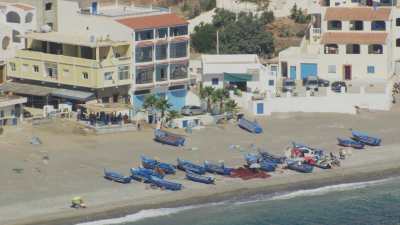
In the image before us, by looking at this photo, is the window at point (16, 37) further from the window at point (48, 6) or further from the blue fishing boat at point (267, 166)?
the blue fishing boat at point (267, 166)

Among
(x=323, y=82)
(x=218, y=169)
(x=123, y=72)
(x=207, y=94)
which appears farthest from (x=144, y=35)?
(x=218, y=169)

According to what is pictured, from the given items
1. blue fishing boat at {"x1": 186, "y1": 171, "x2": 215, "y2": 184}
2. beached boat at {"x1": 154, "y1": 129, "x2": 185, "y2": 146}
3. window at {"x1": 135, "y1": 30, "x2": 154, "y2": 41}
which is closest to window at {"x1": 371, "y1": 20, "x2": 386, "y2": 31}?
window at {"x1": 135, "y1": 30, "x2": 154, "y2": 41}

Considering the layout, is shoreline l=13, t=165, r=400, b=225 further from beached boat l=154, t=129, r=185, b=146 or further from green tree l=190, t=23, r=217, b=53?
green tree l=190, t=23, r=217, b=53

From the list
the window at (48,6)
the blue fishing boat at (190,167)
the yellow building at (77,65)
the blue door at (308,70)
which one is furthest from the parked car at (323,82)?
the blue fishing boat at (190,167)

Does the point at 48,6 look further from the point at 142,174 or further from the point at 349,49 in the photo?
the point at 142,174

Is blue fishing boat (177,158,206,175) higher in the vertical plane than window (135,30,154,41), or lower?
lower

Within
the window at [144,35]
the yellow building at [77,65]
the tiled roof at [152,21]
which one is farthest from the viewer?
the tiled roof at [152,21]
